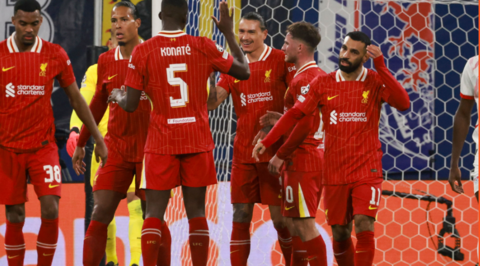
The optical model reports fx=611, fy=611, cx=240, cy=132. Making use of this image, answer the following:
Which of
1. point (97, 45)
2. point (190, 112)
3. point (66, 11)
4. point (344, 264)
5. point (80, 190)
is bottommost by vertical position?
point (344, 264)

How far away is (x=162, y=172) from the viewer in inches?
145

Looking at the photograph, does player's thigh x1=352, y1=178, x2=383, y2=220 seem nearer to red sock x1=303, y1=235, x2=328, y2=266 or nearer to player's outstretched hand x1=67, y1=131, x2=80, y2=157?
red sock x1=303, y1=235, x2=328, y2=266

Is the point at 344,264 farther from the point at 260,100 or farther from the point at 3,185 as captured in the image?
the point at 3,185

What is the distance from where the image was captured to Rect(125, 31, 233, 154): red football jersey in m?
3.67

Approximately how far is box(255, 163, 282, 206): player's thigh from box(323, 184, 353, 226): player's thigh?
523 mm

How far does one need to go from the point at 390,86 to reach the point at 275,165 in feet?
3.08

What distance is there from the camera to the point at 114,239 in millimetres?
5383

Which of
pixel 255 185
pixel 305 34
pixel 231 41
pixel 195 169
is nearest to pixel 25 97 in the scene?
pixel 195 169

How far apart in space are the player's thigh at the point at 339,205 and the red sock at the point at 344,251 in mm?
210

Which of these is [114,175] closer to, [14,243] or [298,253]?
[14,243]

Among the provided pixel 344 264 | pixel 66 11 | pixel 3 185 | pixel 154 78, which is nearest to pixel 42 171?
pixel 3 185

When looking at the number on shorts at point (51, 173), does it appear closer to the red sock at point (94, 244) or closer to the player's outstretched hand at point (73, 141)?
the red sock at point (94, 244)

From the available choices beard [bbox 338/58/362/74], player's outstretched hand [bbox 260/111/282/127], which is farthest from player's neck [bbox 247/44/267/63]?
beard [bbox 338/58/362/74]

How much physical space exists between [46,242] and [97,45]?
2.03m
